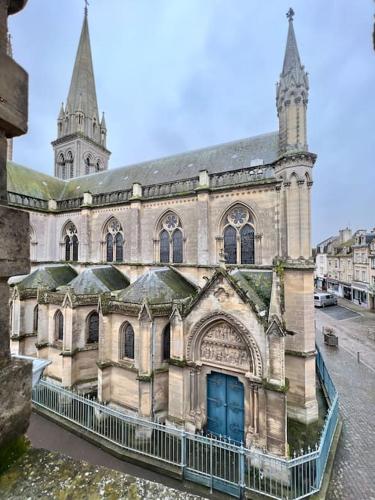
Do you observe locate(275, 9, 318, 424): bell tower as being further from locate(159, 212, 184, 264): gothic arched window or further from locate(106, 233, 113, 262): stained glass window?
locate(106, 233, 113, 262): stained glass window

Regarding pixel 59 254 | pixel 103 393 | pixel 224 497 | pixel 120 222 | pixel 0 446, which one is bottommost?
pixel 224 497

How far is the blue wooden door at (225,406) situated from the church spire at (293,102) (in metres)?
11.7

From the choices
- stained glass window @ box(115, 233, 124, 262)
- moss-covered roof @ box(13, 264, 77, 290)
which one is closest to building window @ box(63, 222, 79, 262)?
moss-covered roof @ box(13, 264, 77, 290)

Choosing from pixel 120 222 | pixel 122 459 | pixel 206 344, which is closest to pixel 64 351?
pixel 122 459

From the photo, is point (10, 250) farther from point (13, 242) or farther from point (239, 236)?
point (239, 236)

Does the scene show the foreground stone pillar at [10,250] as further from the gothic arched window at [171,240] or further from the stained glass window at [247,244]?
the gothic arched window at [171,240]

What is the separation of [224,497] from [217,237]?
37.4ft

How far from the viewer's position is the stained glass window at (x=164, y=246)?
17.8m

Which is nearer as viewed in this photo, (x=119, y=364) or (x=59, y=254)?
(x=119, y=364)

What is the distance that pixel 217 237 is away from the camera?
1578 centimetres

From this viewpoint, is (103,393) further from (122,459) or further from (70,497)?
(70,497)

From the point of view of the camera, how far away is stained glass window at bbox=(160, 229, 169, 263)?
17828mm

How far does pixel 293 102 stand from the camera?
13953mm

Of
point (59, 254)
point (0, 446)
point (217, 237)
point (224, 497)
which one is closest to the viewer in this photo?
point (0, 446)
